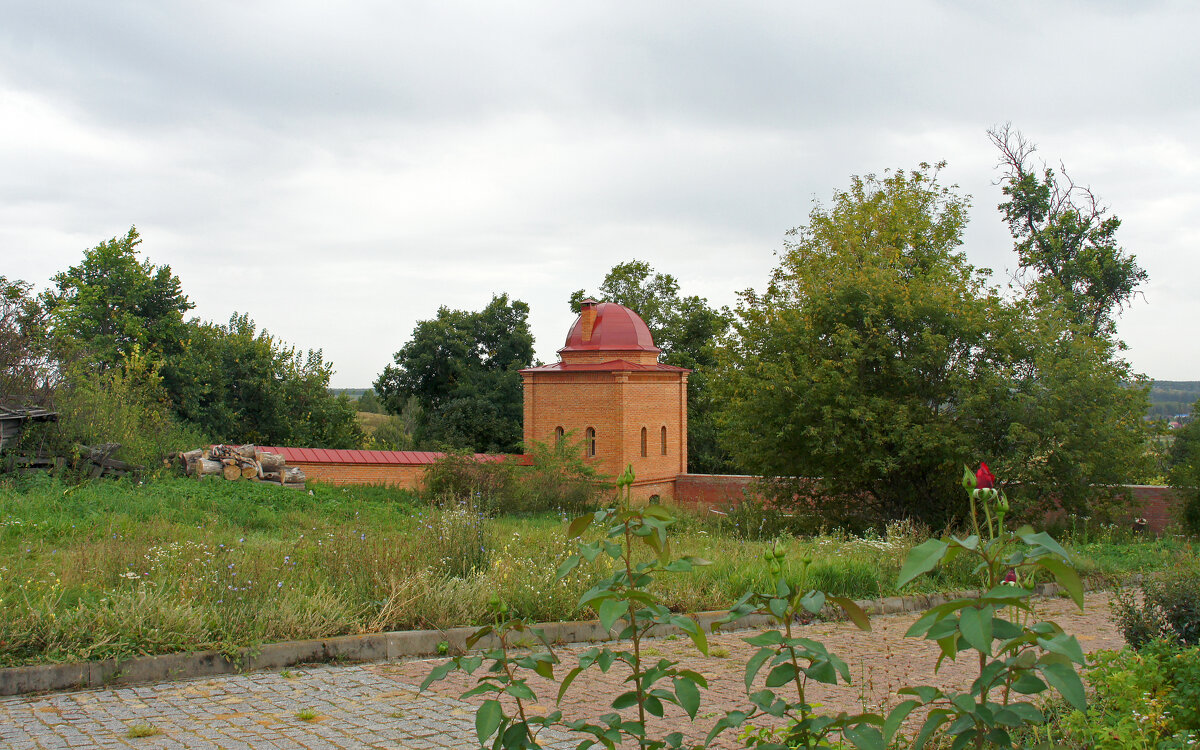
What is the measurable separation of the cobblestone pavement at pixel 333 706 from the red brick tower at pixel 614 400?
22741mm

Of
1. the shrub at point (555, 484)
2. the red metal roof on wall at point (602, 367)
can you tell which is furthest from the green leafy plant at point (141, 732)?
the red metal roof on wall at point (602, 367)

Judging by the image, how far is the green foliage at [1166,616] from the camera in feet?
18.0

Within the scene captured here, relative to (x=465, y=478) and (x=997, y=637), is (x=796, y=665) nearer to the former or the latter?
(x=997, y=637)

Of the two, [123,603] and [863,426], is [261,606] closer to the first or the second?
[123,603]

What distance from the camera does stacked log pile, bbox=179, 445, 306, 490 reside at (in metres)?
17.4

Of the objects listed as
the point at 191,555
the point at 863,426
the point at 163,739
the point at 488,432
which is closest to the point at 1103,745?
the point at 163,739

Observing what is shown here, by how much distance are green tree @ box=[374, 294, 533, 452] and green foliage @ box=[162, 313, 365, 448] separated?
379 inches

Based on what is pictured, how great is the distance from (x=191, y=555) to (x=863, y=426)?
12.0 m

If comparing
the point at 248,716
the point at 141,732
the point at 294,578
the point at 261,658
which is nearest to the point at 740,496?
the point at 294,578

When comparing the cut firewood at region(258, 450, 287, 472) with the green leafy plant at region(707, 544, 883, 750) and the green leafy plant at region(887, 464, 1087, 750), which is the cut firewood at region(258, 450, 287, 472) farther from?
the green leafy plant at region(887, 464, 1087, 750)

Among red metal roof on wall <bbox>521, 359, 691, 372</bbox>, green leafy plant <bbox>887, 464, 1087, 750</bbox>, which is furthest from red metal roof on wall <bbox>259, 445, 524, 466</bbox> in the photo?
green leafy plant <bbox>887, 464, 1087, 750</bbox>

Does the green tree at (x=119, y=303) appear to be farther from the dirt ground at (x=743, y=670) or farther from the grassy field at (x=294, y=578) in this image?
the dirt ground at (x=743, y=670)

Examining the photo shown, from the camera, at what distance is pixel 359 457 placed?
22000 millimetres

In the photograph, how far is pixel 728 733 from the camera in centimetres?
481
